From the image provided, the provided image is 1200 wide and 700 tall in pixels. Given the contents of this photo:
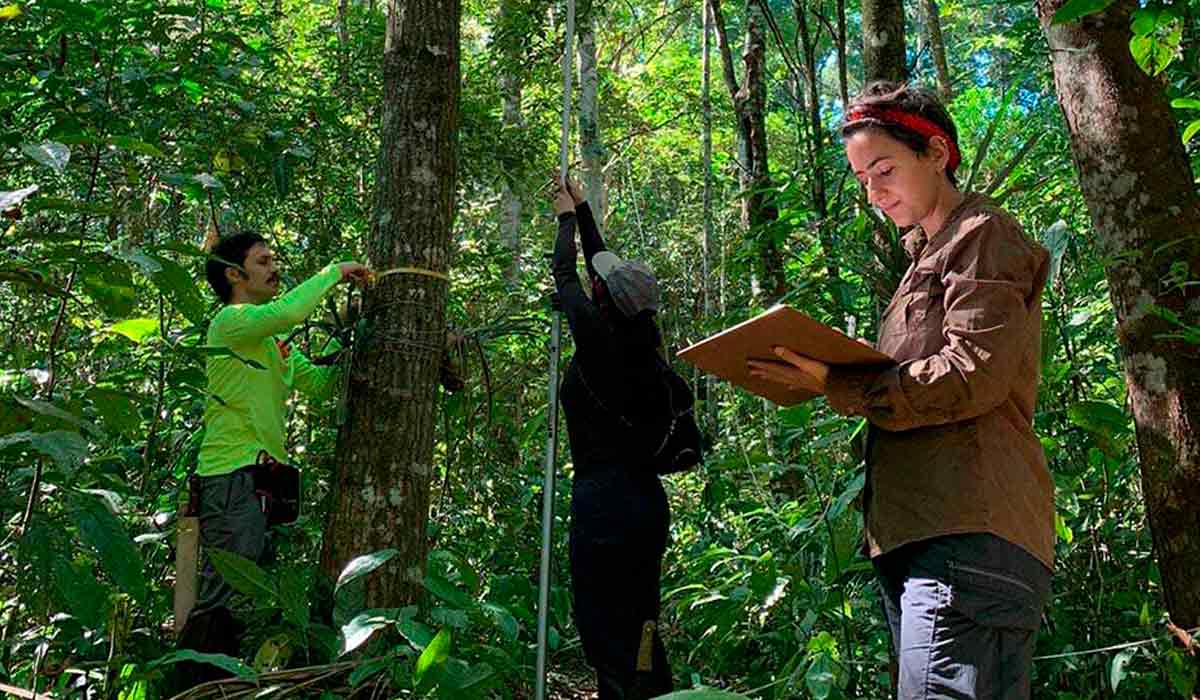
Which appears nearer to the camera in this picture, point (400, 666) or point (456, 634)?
point (400, 666)

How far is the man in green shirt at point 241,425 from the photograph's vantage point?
3361 millimetres

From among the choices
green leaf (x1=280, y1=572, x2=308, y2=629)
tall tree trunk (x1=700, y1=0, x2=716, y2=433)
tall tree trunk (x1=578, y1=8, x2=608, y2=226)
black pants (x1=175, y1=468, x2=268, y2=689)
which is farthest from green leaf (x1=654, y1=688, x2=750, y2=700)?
tall tree trunk (x1=578, y1=8, x2=608, y2=226)

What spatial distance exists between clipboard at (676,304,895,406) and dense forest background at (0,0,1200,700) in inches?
28.4

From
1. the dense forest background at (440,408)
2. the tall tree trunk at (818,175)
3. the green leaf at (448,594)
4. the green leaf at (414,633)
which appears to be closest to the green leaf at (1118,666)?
the dense forest background at (440,408)

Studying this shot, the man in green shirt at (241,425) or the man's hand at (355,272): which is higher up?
the man's hand at (355,272)

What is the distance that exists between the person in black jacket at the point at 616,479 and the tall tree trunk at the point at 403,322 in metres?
0.46

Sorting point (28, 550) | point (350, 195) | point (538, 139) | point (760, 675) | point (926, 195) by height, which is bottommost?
point (760, 675)

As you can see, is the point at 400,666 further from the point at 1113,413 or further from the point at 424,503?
the point at 1113,413

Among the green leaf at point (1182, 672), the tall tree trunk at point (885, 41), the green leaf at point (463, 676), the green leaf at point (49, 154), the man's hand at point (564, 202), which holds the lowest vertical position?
the green leaf at point (1182, 672)

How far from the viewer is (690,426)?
11.5 ft

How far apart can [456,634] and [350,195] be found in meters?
3.21

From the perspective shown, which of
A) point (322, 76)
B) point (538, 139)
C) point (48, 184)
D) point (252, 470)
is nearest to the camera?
point (252, 470)

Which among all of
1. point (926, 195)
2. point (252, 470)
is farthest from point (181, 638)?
point (926, 195)

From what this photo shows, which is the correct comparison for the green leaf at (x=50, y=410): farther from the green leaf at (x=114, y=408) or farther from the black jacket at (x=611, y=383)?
the black jacket at (x=611, y=383)
